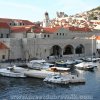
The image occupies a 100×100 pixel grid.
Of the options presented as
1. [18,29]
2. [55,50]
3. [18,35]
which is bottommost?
[55,50]

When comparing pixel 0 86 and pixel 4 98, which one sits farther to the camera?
pixel 0 86

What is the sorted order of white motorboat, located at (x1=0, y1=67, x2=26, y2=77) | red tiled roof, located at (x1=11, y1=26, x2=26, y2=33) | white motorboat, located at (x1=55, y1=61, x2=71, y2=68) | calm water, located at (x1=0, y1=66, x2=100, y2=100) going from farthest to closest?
red tiled roof, located at (x1=11, y1=26, x2=26, y2=33)
white motorboat, located at (x1=55, y1=61, x2=71, y2=68)
white motorboat, located at (x1=0, y1=67, x2=26, y2=77)
calm water, located at (x1=0, y1=66, x2=100, y2=100)

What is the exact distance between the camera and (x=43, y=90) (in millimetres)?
32875

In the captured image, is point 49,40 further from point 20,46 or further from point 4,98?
point 4,98

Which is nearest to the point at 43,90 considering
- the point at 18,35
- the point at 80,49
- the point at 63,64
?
the point at 63,64

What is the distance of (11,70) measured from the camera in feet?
139

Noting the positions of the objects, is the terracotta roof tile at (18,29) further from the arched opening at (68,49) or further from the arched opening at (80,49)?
the arched opening at (80,49)

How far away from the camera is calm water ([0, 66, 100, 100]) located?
2997 cm

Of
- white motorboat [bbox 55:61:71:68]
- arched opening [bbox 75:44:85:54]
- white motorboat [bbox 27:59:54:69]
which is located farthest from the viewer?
arched opening [bbox 75:44:85:54]

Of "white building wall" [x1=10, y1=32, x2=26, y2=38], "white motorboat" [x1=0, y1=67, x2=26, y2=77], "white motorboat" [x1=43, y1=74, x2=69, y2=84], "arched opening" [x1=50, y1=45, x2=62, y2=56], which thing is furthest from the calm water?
"white building wall" [x1=10, y1=32, x2=26, y2=38]

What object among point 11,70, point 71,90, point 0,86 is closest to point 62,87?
point 71,90

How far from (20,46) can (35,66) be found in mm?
7561

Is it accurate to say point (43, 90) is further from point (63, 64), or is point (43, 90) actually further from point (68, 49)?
→ point (68, 49)

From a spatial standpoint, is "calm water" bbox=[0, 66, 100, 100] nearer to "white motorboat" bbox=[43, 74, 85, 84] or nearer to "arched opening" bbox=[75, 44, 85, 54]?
"white motorboat" bbox=[43, 74, 85, 84]
